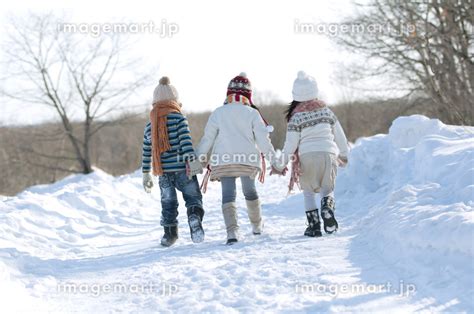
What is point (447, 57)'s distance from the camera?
15.8 metres

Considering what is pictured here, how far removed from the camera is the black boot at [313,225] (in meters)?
6.53

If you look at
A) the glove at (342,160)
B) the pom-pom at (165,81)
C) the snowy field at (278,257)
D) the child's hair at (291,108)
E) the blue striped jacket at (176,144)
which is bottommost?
the snowy field at (278,257)

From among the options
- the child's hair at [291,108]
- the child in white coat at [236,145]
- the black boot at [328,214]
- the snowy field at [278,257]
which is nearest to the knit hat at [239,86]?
the child in white coat at [236,145]

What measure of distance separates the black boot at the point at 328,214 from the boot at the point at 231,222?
0.97 metres

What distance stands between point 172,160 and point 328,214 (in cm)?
183

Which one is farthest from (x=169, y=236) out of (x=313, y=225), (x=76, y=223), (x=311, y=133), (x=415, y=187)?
(x=415, y=187)

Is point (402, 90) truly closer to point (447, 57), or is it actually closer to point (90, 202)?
point (447, 57)

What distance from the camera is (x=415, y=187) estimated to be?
6.72 metres

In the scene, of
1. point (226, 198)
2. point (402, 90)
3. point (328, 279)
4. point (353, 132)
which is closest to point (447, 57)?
point (402, 90)

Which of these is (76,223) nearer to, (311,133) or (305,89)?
(311,133)

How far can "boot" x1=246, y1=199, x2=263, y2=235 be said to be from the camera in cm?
683

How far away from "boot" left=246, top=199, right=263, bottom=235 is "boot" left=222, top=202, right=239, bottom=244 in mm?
258

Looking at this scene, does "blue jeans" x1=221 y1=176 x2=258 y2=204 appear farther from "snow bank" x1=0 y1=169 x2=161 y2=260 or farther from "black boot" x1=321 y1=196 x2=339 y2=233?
"snow bank" x1=0 y1=169 x2=161 y2=260

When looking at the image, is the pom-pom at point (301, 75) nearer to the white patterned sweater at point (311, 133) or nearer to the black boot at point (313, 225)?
the white patterned sweater at point (311, 133)
